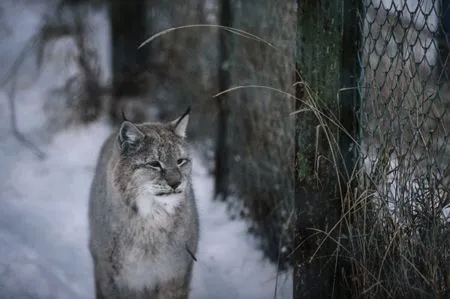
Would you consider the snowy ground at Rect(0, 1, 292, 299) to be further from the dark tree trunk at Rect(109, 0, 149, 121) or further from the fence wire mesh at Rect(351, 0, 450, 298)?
the fence wire mesh at Rect(351, 0, 450, 298)

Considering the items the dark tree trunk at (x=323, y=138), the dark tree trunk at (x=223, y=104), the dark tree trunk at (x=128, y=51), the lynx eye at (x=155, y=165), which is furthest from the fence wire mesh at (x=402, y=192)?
the dark tree trunk at (x=128, y=51)

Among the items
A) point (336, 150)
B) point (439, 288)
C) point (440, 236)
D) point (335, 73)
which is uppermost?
point (335, 73)

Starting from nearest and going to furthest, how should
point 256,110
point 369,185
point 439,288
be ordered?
point 439,288, point 369,185, point 256,110

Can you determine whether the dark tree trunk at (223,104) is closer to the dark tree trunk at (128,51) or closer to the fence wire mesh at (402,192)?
the dark tree trunk at (128,51)

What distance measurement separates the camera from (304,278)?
10.9 feet

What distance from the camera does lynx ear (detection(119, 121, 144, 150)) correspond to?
356 centimetres

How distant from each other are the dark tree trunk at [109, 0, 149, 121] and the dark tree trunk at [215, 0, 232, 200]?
22.5 inches

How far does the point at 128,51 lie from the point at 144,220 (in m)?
2.16

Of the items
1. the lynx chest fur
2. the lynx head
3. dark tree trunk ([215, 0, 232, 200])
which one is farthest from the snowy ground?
the lynx head

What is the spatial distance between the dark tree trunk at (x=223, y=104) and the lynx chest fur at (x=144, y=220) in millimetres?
1520

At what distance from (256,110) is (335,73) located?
1725 mm

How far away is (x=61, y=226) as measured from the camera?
4445mm

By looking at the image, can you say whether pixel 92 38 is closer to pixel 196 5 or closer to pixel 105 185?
pixel 196 5

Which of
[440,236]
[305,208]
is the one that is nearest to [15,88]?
[305,208]
